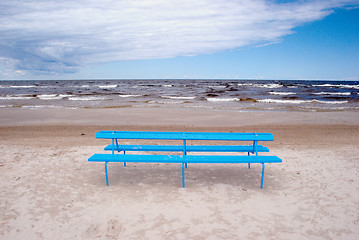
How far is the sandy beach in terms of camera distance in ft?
10.7

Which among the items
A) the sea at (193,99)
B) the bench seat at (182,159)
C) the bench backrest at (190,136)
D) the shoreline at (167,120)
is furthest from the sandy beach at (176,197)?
the sea at (193,99)

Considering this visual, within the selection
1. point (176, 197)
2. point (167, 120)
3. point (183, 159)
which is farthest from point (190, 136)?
point (167, 120)

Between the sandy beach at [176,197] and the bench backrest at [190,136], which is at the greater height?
the bench backrest at [190,136]

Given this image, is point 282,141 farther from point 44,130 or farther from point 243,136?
point 44,130

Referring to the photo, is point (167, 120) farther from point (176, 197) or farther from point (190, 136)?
point (176, 197)

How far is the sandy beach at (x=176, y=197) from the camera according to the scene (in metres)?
3.26

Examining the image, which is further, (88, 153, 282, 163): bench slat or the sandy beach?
(88, 153, 282, 163): bench slat

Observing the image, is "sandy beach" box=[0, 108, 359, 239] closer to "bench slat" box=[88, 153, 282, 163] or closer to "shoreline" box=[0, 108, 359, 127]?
"bench slat" box=[88, 153, 282, 163]

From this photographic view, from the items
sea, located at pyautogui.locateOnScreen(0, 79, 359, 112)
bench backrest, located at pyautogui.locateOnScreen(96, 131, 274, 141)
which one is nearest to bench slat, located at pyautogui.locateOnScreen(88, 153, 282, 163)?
bench backrest, located at pyautogui.locateOnScreen(96, 131, 274, 141)

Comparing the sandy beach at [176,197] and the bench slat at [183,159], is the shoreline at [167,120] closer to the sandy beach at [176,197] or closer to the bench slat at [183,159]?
the sandy beach at [176,197]

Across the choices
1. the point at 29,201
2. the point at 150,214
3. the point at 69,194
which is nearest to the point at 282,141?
the point at 150,214

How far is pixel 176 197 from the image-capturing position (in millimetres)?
4148

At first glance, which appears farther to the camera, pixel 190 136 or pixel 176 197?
pixel 190 136

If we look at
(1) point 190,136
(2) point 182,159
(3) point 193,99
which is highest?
(1) point 190,136
